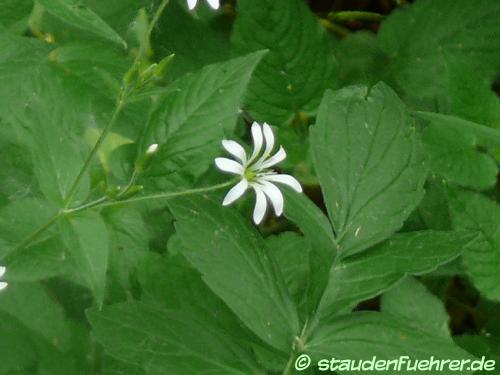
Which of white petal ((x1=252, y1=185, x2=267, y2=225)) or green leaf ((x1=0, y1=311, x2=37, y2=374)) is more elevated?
white petal ((x1=252, y1=185, x2=267, y2=225))

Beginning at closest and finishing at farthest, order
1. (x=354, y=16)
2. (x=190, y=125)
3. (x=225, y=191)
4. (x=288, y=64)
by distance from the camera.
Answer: (x=190, y=125) < (x=225, y=191) < (x=288, y=64) < (x=354, y=16)

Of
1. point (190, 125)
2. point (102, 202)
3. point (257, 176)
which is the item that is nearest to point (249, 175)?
point (257, 176)

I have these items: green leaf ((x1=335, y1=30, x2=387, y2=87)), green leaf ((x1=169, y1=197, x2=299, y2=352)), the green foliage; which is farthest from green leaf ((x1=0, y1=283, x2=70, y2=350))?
green leaf ((x1=335, y1=30, x2=387, y2=87))

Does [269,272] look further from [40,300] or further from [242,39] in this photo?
[242,39]

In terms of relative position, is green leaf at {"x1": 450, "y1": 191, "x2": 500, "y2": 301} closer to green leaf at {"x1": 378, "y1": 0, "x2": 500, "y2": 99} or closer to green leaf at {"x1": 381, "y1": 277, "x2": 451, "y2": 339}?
green leaf at {"x1": 381, "y1": 277, "x2": 451, "y2": 339}

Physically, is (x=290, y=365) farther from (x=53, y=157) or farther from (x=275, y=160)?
(x=53, y=157)

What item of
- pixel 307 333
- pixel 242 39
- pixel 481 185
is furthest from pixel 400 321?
pixel 242 39

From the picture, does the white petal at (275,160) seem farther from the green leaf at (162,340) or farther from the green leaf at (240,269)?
the green leaf at (162,340)

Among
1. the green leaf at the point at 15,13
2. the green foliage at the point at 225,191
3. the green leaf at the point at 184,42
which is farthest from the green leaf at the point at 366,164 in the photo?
the green leaf at the point at 15,13
